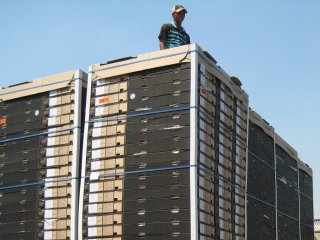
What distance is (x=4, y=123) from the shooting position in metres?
12.4

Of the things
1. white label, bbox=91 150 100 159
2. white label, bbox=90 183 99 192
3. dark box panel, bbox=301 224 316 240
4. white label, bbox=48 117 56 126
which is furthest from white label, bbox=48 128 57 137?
dark box panel, bbox=301 224 316 240

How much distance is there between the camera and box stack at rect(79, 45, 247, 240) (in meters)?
10.1

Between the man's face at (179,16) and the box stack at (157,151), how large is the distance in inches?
61.8

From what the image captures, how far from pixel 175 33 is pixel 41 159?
3.85 metres

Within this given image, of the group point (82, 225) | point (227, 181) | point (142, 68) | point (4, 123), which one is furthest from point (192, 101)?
point (4, 123)

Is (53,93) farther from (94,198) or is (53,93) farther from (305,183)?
(305,183)

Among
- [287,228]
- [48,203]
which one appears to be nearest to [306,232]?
[287,228]

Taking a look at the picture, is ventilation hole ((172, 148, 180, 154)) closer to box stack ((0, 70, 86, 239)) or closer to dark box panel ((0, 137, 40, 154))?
box stack ((0, 70, 86, 239))

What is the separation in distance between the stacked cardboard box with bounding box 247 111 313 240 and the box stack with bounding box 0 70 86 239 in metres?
4.16

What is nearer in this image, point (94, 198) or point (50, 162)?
point (94, 198)

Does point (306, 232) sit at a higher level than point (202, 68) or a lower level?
lower

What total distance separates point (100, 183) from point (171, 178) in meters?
1.55

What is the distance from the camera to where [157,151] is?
1036 cm

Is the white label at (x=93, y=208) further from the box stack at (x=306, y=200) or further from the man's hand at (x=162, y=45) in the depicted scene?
the box stack at (x=306, y=200)
